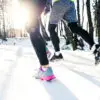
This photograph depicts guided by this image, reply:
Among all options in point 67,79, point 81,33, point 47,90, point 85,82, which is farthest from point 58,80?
point 81,33

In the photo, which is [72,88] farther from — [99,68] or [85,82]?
[99,68]

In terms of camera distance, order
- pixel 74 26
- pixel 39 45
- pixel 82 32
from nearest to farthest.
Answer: pixel 39 45
pixel 82 32
pixel 74 26

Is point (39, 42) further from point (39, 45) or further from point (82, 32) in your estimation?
point (82, 32)

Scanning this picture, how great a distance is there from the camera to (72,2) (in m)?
4.67

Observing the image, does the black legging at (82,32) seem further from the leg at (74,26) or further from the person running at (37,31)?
the person running at (37,31)

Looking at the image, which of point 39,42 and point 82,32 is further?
point 82,32

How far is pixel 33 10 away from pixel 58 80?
0.84 m

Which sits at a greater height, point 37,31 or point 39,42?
point 37,31

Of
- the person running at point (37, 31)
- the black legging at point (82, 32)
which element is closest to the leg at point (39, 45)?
the person running at point (37, 31)

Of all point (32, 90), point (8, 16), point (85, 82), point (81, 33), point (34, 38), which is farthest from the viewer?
point (8, 16)

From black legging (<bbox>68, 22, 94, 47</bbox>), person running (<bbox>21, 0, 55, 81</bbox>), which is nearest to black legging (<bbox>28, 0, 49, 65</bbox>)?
person running (<bbox>21, 0, 55, 81</bbox>)

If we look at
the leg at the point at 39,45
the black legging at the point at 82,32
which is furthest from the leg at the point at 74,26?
the leg at the point at 39,45

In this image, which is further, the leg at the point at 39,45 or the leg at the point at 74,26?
the leg at the point at 74,26

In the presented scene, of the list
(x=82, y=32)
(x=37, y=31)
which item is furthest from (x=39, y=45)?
(x=82, y=32)
